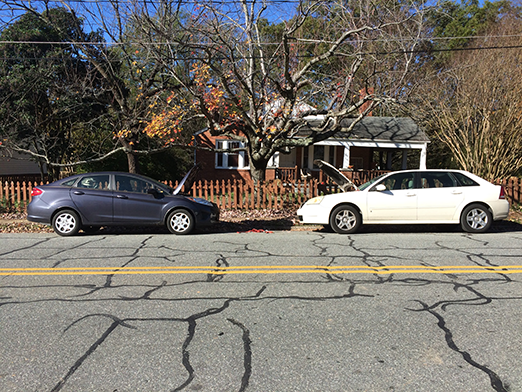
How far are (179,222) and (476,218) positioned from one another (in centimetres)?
713

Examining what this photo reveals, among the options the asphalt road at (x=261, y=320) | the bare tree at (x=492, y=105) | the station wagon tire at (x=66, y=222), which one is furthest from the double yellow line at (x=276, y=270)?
the bare tree at (x=492, y=105)

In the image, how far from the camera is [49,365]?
3.48 metres

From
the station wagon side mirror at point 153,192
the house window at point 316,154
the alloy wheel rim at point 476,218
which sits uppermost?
the house window at point 316,154

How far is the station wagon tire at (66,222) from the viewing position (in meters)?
9.91

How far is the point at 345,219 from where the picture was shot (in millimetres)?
10227

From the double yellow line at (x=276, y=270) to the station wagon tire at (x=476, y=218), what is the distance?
11.5ft

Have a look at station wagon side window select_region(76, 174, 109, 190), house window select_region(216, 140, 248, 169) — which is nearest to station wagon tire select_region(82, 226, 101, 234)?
station wagon side window select_region(76, 174, 109, 190)

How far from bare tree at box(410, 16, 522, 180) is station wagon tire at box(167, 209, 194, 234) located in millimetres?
12267

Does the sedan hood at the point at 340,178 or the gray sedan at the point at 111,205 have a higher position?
the sedan hood at the point at 340,178

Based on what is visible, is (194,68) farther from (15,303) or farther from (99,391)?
(99,391)

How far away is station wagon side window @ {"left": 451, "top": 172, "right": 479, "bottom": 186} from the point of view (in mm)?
10266

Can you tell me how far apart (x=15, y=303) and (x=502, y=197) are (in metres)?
10.2

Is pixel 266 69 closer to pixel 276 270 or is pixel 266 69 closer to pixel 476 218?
pixel 476 218

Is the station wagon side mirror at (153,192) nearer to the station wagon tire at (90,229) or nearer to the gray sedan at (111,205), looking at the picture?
the gray sedan at (111,205)
